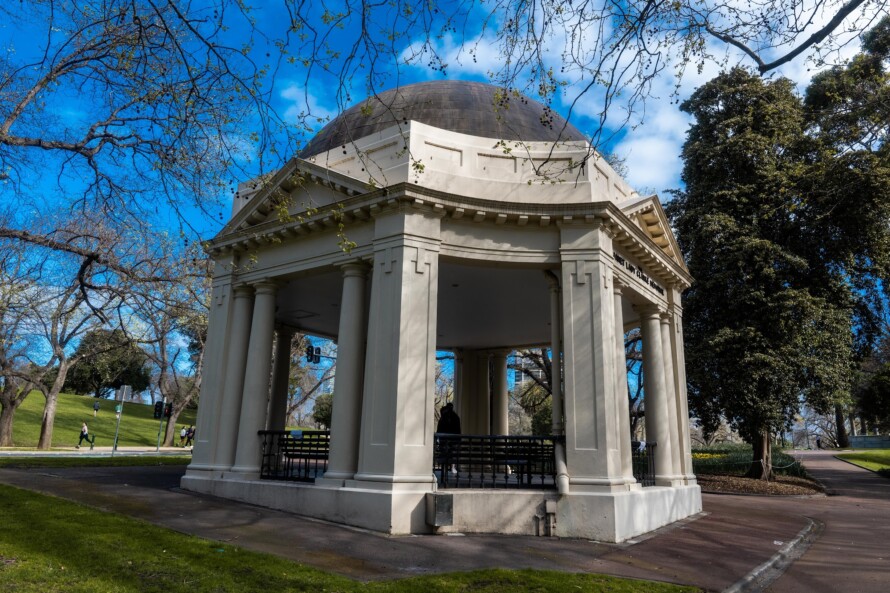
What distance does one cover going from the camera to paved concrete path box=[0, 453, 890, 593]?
8164mm

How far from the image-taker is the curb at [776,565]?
7.94 meters

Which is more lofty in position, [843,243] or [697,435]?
[843,243]

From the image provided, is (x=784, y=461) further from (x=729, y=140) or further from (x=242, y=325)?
(x=242, y=325)

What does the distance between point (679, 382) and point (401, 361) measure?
31.6 feet

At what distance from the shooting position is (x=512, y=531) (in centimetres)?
1065

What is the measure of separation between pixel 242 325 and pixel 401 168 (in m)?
5.76

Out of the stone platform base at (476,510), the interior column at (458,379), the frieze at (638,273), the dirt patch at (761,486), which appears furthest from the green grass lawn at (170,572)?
the dirt patch at (761,486)

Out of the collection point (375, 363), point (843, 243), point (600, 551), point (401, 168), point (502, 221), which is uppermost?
point (843, 243)

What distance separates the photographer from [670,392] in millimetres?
16469

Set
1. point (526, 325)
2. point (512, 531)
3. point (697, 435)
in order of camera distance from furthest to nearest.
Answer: point (697, 435)
point (526, 325)
point (512, 531)

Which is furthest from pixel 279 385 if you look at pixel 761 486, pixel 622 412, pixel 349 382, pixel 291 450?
pixel 761 486

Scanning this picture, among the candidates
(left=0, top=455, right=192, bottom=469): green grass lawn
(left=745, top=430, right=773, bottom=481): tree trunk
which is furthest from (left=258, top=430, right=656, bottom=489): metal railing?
(left=745, top=430, right=773, bottom=481): tree trunk

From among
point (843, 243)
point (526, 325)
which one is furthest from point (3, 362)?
point (843, 243)

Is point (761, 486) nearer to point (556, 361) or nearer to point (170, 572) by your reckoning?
point (556, 361)
